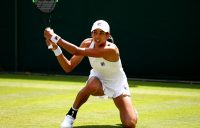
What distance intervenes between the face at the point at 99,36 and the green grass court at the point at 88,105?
1310 millimetres

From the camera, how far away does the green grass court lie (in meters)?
7.96

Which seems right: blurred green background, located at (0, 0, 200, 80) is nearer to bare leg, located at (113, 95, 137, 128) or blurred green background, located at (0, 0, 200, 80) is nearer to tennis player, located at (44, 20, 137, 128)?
tennis player, located at (44, 20, 137, 128)

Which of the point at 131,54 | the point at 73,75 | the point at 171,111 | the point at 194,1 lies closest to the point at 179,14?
the point at 194,1

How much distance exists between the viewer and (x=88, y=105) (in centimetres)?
1005

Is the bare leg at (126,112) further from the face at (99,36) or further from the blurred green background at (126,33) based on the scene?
the blurred green background at (126,33)

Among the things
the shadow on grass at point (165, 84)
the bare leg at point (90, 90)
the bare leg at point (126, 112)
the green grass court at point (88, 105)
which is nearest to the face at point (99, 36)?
the bare leg at point (90, 90)

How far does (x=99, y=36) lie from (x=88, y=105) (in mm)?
3296

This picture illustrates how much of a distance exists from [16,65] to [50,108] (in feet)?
29.0

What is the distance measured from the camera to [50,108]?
9477mm

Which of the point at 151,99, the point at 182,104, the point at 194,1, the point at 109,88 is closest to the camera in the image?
the point at 109,88

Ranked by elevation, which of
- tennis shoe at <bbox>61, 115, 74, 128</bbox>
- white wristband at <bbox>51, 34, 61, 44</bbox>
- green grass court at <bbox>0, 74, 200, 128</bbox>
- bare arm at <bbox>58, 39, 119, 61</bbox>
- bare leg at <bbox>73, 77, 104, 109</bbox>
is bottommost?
green grass court at <bbox>0, 74, 200, 128</bbox>

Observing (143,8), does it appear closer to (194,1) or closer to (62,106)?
(194,1)

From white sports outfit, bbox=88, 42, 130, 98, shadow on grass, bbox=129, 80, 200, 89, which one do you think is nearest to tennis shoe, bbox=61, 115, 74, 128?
white sports outfit, bbox=88, 42, 130, 98

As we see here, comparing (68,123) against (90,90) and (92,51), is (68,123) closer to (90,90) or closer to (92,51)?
(90,90)
